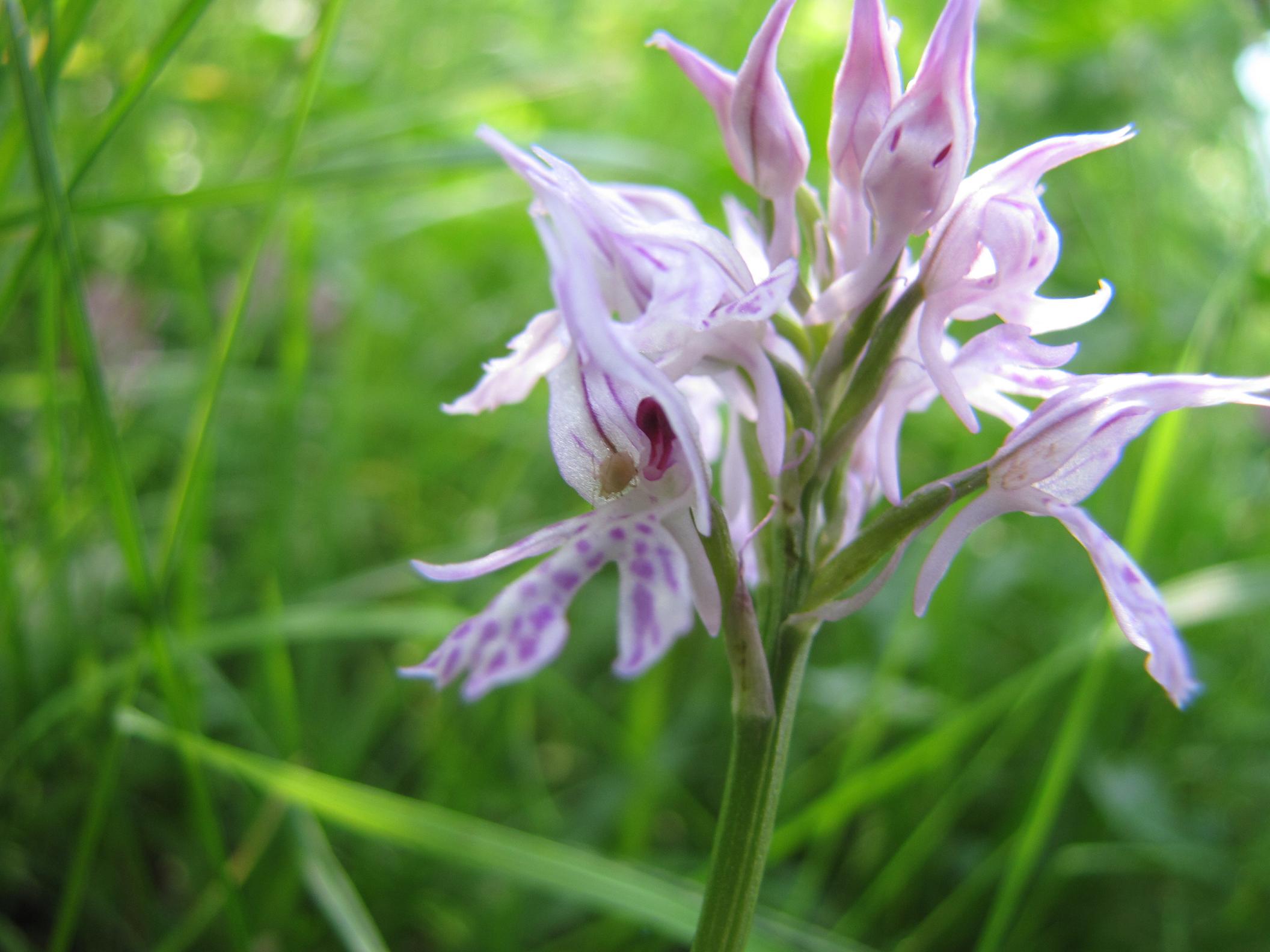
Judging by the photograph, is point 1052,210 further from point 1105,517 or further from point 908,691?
point 908,691

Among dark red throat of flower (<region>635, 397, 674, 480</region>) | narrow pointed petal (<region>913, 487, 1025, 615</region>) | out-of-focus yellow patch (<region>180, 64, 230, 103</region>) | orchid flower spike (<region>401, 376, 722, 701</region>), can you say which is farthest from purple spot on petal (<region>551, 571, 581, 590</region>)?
out-of-focus yellow patch (<region>180, 64, 230, 103</region>)

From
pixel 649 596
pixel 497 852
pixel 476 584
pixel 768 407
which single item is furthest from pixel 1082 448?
pixel 476 584

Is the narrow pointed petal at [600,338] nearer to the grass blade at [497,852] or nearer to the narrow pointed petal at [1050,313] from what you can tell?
the narrow pointed petal at [1050,313]

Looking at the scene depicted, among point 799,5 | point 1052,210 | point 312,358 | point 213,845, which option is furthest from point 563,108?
point 213,845

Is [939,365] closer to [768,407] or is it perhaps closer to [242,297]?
[768,407]

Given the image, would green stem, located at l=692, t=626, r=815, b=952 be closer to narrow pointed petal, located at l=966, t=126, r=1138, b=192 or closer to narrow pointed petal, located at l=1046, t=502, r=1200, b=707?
narrow pointed petal, located at l=1046, t=502, r=1200, b=707
